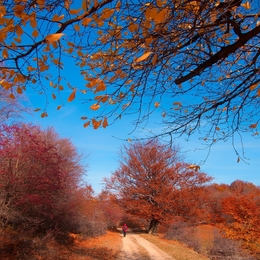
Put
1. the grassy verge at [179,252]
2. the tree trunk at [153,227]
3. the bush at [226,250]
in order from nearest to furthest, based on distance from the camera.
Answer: the grassy verge at [179,252] < the bush at [226,250] < the tree trunk at [153,227]

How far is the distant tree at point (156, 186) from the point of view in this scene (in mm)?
21484

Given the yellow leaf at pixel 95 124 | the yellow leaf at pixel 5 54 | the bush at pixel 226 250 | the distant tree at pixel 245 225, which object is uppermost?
the yellow leaf at pixel 5 54

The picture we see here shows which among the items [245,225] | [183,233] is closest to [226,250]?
[245,225]

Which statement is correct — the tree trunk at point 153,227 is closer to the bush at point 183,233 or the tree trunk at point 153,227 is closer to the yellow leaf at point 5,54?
the bush at point 183,233

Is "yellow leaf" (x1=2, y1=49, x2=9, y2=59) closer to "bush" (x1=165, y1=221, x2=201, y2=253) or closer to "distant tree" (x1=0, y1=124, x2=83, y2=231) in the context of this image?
"distant tree" (x1=0, y1=124, x2=83, y2=231)

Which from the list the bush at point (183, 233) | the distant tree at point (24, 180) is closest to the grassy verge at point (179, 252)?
the bush at point (183, 233)

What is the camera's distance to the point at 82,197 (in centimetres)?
1509

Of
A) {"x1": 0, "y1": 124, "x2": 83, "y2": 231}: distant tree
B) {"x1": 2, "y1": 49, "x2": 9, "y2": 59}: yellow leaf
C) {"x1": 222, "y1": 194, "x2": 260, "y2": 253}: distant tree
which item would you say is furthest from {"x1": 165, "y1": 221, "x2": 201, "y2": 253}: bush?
{"x1": 2, "y1": 49, "x2": 9, "y2": 59}: yellow leaf

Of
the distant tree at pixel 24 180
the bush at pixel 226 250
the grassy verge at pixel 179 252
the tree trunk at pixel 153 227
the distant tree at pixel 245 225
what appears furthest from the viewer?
the tree trunk at pixel 153 227

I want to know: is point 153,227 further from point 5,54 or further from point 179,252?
point 5,54

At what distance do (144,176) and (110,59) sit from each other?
21101 mm

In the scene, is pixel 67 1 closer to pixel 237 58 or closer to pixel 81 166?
pixel 237 58

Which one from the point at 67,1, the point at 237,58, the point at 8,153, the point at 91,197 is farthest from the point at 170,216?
the point at 67,1

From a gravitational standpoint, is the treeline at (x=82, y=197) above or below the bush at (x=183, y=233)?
above
